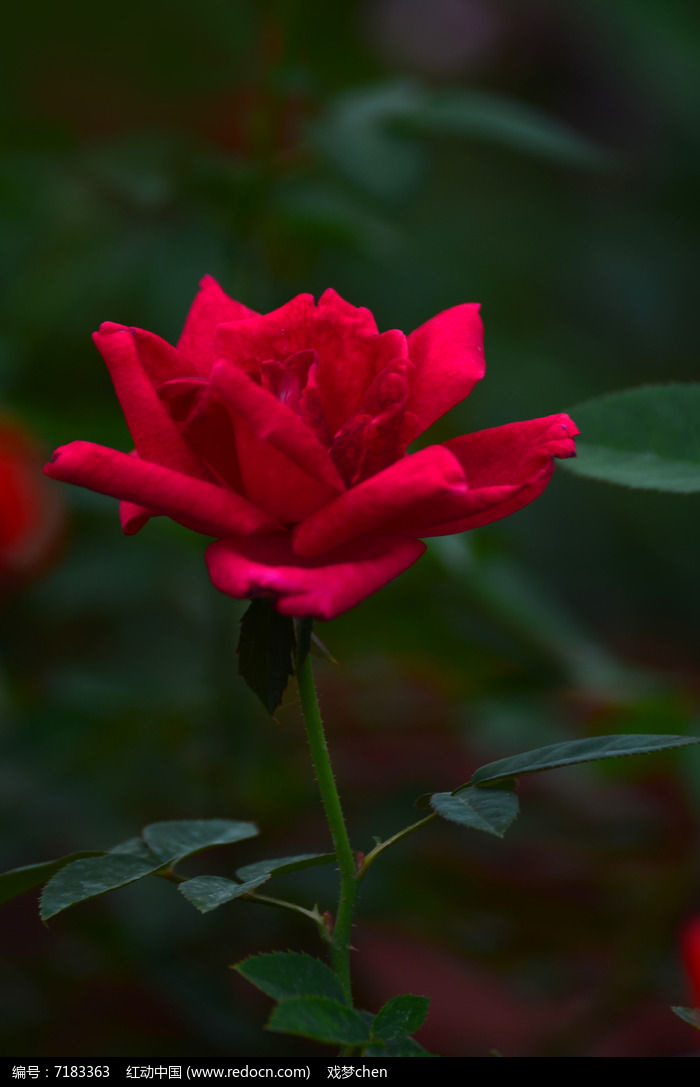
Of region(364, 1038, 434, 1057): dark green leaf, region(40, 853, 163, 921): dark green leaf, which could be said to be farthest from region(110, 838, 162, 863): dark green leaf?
region(364, 1038, 434, 1057): dark green leaf

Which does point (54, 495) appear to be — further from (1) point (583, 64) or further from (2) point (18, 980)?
(1) point (583, 64)

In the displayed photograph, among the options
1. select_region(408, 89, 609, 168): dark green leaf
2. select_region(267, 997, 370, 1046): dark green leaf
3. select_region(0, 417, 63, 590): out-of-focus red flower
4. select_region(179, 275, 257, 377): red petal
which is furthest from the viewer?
select_region(0, 417, 63, 590): out-of-focus red flower

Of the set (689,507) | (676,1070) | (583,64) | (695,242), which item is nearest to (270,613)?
(676,1070)

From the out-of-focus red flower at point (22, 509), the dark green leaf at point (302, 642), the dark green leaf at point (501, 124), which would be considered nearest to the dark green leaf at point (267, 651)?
the dark green leaf at point (302, 642)

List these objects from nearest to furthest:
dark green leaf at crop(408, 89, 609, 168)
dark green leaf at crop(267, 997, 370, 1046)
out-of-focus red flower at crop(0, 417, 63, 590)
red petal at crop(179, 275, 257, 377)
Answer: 1. dark green leaf at crop(267, 997, 370, 1046)
2. red petal at crop(179, 275, 257, 377)
3. dark green leaf at crop(408, 89, 609, 168)
4. out-of-focus red flower at crop(0, 417, 63, 590)

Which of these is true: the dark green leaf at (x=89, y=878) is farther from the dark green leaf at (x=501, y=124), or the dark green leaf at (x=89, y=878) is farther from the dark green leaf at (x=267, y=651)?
the dark green leaf at (x=501, y=124)

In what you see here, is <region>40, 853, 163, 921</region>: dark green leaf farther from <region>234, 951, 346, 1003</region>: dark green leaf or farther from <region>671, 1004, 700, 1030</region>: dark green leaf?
<region>671, 1004, 700, 1030</region>: dark green leaf
